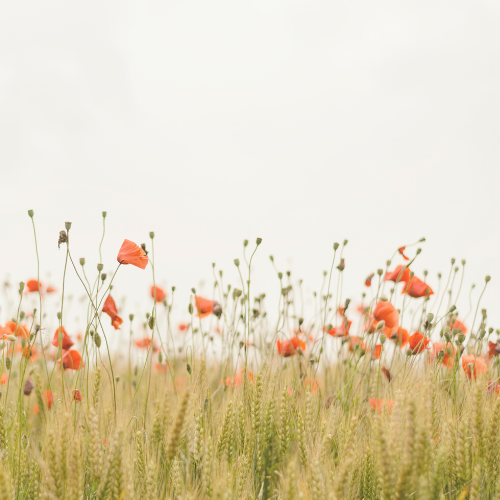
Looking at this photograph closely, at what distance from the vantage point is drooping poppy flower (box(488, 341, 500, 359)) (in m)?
2.84

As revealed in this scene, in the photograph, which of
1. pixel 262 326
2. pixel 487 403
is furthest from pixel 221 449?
pixel 262 326

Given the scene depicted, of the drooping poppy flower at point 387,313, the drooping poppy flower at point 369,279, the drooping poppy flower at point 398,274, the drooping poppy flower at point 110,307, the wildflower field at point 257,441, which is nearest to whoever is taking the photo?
the wildflower field at point 257,441

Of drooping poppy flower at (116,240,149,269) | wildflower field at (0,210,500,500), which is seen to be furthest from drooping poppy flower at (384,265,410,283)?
drooping poppy flower at (116,240,149,269)

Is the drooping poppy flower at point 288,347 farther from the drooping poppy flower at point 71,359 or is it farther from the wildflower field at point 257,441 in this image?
the drooping poppy flower at point 71,359

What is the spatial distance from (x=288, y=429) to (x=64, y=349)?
1.30 meters

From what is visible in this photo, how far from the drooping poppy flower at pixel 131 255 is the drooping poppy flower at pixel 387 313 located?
3.95 feet

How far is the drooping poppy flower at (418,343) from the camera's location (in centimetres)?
238

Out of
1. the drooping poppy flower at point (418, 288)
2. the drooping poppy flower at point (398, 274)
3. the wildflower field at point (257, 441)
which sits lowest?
the wildflower field at point (257, 441)

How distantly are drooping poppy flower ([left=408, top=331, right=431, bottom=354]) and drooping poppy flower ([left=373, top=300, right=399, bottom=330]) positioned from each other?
21 centimetres

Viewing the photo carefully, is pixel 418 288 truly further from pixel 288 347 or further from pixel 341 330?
pixel 288 347

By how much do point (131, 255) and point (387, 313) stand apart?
134cm

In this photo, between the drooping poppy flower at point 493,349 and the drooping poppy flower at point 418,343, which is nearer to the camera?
the drooping poppy flower at point 418,343

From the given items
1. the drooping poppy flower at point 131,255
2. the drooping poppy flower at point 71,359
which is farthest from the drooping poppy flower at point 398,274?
the drooping poppy flower at point 71,359

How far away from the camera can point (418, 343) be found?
2488mm
